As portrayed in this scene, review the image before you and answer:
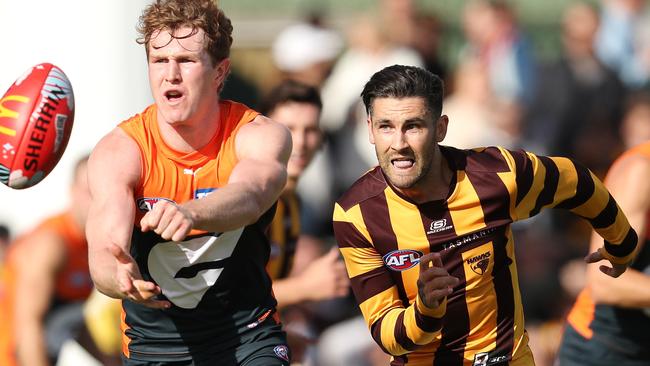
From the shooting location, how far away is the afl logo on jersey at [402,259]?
234 inches

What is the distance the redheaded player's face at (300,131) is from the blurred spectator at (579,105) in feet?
12.5

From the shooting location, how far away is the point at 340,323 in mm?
10039

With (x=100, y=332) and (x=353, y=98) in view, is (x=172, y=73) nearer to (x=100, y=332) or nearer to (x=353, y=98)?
(x=100, y=332)

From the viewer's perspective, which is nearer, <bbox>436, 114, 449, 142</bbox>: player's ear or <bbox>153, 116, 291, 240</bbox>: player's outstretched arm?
<bbox>153, 116, 291, 240</bbox>: player's outstretched arm

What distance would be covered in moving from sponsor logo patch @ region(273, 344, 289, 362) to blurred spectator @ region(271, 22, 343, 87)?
5.34m

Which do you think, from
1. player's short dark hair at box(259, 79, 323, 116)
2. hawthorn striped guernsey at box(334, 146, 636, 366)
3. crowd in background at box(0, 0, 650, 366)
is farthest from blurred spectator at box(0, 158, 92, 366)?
hawthorn striped guernsey at box(334, 146, 636, 366)

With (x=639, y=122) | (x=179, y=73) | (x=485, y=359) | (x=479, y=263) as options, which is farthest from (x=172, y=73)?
(x=639, y=122)

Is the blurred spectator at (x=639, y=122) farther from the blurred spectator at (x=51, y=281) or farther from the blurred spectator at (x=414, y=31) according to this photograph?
the blurred spectator at (x=51, y=281)

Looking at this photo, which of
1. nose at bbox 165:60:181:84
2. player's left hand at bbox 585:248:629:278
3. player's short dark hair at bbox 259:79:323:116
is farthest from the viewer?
player's short dark hair at bbox 259:79:323:116

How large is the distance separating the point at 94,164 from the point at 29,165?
37cm

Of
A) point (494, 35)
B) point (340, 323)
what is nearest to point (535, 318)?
point (340, 323)

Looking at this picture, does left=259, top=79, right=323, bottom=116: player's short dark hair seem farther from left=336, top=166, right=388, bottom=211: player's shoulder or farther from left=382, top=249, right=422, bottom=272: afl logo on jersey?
left=382, top=249, right=422, bottom=272: afl logo on jersey

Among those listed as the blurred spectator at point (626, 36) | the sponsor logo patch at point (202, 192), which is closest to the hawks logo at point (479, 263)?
the sponsor logo patch at point (202, 192)

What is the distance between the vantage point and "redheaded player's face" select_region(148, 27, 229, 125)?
18.9ft
